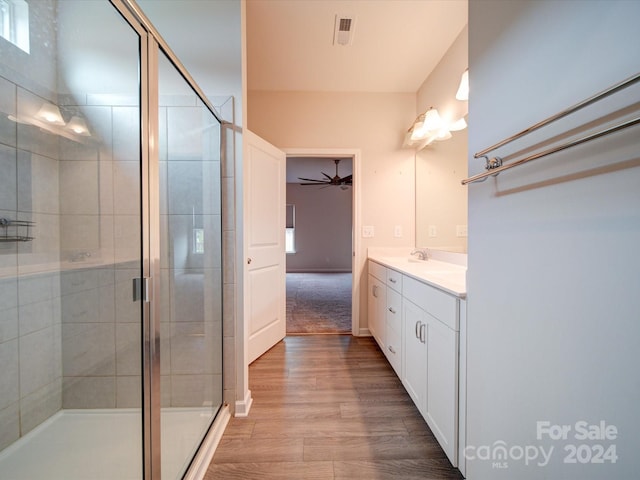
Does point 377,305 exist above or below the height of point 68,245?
below

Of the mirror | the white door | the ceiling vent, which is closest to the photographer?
the ceiling vent

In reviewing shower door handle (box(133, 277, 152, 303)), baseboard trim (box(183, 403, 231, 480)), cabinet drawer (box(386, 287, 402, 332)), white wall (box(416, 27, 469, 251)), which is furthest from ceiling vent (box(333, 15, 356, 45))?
baseboard trim (box(183, 403, 231, 480))

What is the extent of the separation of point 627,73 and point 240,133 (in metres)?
1.56

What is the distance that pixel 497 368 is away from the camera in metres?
0.86

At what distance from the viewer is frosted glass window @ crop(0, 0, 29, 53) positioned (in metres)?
1.15

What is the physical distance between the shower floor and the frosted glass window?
1879 mm

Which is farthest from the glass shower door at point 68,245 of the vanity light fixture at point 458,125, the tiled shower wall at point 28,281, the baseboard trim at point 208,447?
the vanity light fixture at point 458,125

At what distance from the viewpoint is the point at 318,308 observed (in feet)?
12.7

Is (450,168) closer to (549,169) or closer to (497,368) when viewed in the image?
(549,169)

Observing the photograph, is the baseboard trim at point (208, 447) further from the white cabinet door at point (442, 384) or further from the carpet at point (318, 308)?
the carpet at point (318, 308)

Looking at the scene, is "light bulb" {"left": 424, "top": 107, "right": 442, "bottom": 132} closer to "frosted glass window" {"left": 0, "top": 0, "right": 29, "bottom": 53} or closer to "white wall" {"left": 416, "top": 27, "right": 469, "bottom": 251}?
"white wall" {"left": 416, "top": 27, "right": 469, "bottom": 251}

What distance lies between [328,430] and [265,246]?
151cm

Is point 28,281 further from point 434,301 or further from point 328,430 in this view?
point 434,301

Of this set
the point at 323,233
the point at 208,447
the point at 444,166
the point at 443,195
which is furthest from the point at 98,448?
the point at 323,233
